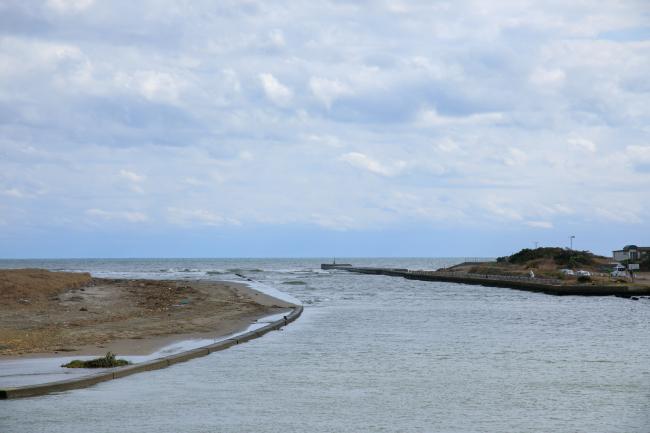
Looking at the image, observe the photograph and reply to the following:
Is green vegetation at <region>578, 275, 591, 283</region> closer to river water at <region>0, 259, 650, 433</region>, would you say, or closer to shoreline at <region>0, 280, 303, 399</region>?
river water at <region>0, 259, 650, 433</region>

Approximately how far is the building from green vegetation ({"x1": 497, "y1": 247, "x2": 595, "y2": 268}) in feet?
21.0

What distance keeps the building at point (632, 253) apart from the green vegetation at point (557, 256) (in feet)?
21.0

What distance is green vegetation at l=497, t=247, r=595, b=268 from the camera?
14186 cm

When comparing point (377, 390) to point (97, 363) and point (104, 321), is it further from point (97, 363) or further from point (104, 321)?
point (104, 321)

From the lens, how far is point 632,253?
144875mm

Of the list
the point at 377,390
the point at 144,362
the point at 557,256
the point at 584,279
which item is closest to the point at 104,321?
the point at 144,362

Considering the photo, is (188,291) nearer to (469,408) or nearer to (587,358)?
(587,358)

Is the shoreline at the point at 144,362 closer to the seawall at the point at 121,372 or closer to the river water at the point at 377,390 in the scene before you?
the seawall at the point at 121,372

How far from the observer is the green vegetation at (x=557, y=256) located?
142 meters

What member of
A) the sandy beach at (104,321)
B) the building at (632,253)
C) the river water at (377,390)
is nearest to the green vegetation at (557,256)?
the building at (632,253)

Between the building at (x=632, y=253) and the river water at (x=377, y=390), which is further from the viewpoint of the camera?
the building at (x=632, y=253)

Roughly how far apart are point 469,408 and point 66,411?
284 inches

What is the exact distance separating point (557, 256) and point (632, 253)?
41.7ft

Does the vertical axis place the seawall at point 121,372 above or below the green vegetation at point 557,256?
below
